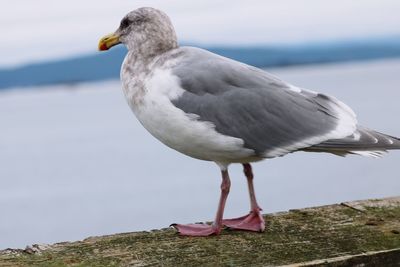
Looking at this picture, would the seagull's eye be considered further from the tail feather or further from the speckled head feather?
the tail feather

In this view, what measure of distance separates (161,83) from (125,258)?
1126 millimetres

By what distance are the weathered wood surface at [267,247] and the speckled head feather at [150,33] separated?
1.09m

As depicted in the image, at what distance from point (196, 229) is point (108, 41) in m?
1.45

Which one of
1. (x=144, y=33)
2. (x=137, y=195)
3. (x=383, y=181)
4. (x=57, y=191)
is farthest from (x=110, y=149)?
(x=144, y=33)

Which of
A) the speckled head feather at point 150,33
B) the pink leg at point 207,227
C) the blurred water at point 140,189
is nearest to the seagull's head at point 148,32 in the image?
the speckled head feather at point 150,33

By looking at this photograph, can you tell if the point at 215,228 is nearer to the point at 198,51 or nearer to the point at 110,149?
the point at 198,51

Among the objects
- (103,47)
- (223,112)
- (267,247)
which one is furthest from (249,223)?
(103,47)

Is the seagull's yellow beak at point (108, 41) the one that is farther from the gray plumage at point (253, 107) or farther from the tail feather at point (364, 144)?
the tail feather at point (364, 144)

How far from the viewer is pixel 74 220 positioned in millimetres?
30250

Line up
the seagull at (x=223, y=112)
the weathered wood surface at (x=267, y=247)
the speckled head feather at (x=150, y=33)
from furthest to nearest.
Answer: the speckled head feather at (x=150, y=33) → the seagull at (x=223, y=112) → the weathered wood surface at (x=267, y=247)

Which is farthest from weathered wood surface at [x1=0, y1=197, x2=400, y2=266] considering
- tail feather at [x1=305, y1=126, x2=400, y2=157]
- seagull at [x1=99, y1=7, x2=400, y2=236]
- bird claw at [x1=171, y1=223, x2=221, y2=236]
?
tail feather at [x1=305, y1=126, x2=400, y2=157]

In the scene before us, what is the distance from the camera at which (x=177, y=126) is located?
15.4 ft

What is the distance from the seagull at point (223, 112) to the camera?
4715 millimetres

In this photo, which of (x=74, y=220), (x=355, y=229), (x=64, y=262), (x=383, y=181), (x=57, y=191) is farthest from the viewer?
(x=57, y=191)
